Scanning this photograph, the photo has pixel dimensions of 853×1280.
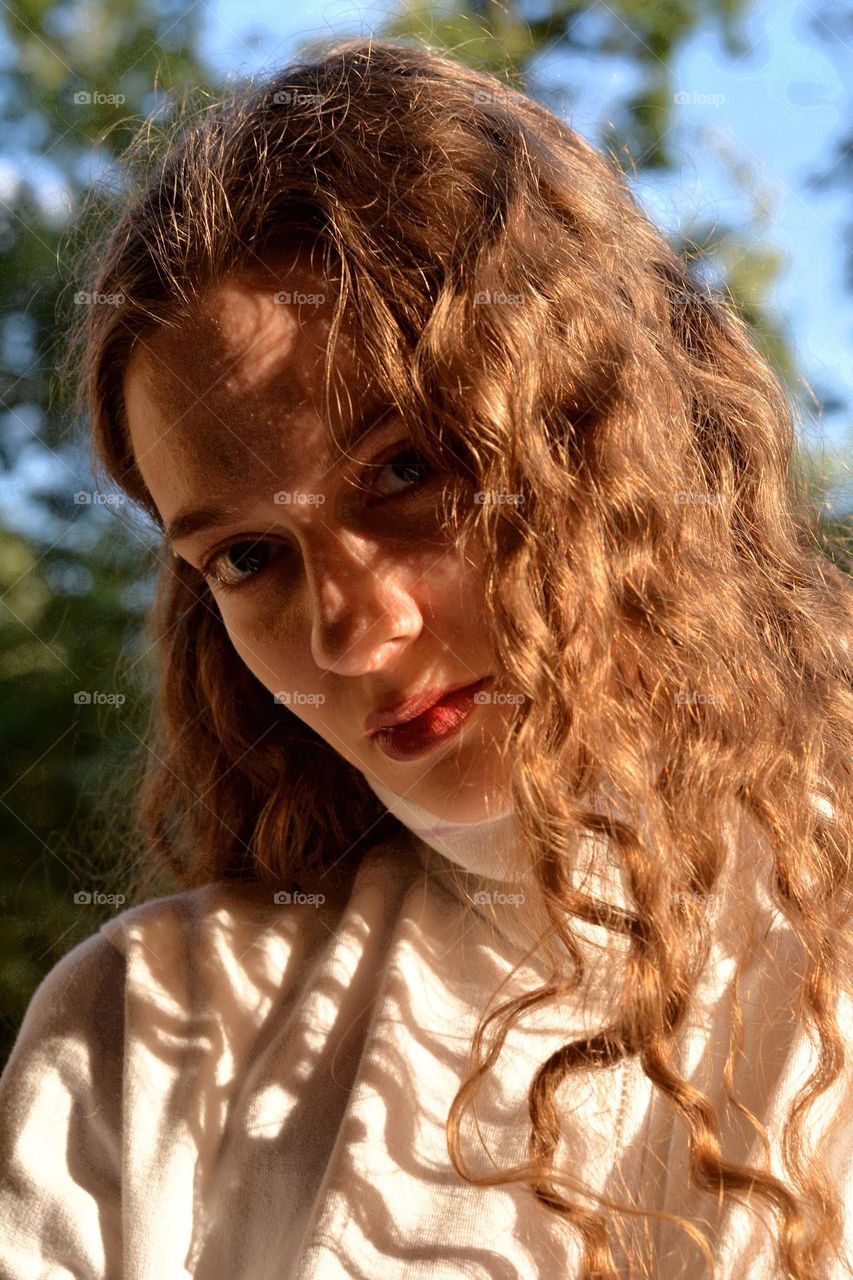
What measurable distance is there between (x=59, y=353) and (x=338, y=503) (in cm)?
51

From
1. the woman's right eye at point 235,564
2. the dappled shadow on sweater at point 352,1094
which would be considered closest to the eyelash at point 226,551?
the woman's right eye at point 235,564

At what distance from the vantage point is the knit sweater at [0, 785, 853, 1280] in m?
0.71

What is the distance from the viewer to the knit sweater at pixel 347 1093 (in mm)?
706

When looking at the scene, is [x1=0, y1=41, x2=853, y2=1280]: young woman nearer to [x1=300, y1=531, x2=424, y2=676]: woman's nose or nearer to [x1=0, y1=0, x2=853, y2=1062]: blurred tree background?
[x1=300, y1=531, x2=424, y2=676]: woman's nose

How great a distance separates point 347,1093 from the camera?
31.4 inches

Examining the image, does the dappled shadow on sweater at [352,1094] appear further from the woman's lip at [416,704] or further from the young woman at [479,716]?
the woman's lip at [416,704]

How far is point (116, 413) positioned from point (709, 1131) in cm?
60

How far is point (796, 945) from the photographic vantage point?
718 mm

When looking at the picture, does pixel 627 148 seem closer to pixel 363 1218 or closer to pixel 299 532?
pixel 299 532

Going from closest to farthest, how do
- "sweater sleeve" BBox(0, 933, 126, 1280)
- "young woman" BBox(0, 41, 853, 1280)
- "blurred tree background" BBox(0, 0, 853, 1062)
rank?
"young woman" BBox(0, 41, 853, 1280) < "sweater sleeve" BBox(0, 933, 126, 1280) < "blurred tree background" BBox(0, 0, 853, 1062)

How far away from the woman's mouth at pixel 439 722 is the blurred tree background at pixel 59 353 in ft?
1.15

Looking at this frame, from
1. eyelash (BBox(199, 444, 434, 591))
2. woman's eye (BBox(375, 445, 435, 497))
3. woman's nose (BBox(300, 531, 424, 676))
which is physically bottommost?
woman's nose (BBox(300, 531, 424, 676))

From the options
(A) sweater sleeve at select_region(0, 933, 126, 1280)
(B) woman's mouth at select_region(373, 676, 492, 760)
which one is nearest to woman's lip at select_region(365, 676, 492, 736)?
(B) woman's mouth at select_region(373, 676, 492, 760)

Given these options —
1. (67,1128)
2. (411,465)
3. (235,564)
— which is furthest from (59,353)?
(67,1128)
